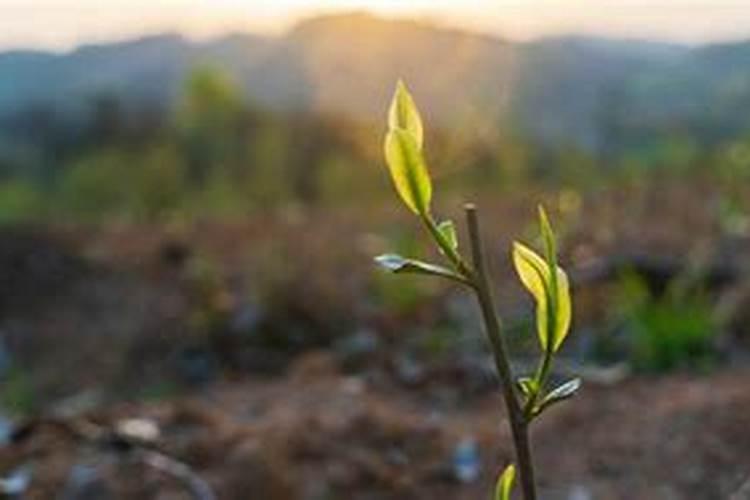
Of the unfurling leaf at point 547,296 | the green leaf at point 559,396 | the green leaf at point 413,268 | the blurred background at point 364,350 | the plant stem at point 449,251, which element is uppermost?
the plant stem at point 449,251

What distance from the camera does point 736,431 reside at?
106 inches

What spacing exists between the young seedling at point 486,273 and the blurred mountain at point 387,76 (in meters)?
19.3

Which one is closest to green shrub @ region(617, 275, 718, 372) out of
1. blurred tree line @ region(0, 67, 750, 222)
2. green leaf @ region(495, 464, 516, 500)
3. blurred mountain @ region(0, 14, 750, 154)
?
green leaf @ region(495, 464, 516, 500)

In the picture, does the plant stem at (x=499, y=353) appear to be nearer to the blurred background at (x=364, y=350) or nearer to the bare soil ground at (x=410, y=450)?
the blurred background at (x=364, y=350)

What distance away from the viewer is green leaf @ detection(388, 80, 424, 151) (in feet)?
2.90

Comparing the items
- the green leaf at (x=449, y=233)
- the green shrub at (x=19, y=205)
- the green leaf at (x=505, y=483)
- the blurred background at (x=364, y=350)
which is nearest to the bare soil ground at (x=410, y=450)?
the blurred background at (x=364, y=350)

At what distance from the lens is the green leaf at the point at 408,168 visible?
2.87 feet

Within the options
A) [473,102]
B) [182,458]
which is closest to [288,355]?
[182,458]

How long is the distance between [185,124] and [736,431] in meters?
12.8

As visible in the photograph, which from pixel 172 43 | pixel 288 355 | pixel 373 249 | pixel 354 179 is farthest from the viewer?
pixel 172 43

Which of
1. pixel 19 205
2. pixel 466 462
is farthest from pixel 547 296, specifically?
pixel 19 205

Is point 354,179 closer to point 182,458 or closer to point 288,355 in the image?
point 288,355

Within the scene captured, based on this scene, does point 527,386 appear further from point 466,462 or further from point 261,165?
point 261,165

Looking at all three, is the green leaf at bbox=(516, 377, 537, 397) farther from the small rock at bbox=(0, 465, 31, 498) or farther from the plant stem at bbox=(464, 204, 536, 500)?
the small rock at bbox=(0, 465, 31, 498)
